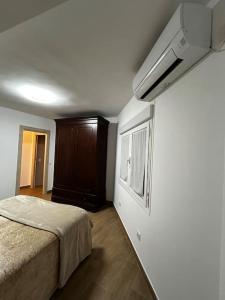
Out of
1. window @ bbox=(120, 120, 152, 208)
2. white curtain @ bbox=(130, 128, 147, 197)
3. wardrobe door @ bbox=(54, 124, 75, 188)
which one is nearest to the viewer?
window @ bbox=(120, 120, 152, 208)

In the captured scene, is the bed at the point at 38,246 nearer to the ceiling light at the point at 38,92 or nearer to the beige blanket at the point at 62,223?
the beige blanket at the point at 62,223

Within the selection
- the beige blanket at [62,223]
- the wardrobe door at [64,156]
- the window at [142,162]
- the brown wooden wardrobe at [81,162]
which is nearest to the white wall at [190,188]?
the window at [142,162]

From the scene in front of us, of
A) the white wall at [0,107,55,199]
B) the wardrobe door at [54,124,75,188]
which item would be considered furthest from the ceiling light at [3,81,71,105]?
the white wall at [0,107,55,199]

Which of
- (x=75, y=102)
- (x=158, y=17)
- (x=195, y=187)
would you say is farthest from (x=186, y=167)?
(x=75, y=102)

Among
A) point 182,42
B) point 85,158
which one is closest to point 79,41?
point 182,42

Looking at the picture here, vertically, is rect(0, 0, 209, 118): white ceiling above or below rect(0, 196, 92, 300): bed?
above

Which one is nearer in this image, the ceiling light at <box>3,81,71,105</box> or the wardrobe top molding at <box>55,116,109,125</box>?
the ceiling light at <box>3,81,71,105</box>

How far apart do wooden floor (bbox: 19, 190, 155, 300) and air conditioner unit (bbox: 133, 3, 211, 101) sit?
2093 millimetres

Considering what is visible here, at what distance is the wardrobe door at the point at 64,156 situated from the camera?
4.05 meters

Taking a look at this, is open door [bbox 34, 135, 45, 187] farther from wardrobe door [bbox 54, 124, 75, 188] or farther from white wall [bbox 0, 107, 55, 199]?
wardrobe door [bbox 54, 124, 75, 188]

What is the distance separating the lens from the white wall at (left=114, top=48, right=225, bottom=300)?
86 centimetres

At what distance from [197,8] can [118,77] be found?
1212 mm

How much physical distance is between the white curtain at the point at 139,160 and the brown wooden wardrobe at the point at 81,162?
4.75ft

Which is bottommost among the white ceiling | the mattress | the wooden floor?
the wooden floor
